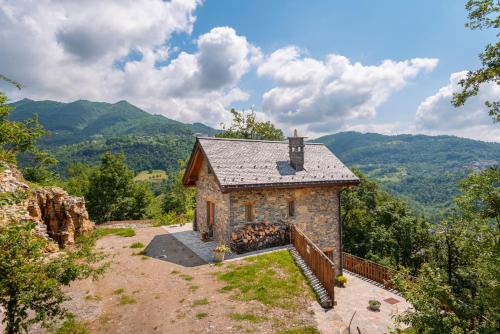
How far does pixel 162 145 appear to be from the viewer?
149 m

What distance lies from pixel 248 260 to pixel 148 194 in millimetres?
31918

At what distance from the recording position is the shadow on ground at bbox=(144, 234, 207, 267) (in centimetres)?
1341

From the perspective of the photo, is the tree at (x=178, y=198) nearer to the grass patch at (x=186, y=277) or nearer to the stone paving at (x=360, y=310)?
the stone paving at (x=360, y=310)

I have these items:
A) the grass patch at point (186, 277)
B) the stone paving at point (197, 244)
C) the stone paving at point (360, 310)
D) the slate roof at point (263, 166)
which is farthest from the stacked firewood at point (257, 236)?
the stone paving at point (360, 310)

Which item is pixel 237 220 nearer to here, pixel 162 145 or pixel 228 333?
pixel 228 333

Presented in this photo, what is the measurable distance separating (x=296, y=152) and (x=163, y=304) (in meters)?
11.0

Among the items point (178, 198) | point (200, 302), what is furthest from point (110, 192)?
point (200, 302)

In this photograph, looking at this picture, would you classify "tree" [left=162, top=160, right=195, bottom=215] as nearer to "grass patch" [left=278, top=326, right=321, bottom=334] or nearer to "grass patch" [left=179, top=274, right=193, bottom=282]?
"grass patch" [left=179, top=274, right=193, bottom=282]

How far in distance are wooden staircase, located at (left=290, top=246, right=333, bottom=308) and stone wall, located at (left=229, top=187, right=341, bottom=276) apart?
8.11ft

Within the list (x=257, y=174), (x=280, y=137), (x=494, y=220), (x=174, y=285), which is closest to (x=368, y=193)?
(x=280, y=137)

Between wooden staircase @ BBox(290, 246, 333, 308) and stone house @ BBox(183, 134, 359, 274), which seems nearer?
wooden staircase @ BBox(290, 246, 333, 308)

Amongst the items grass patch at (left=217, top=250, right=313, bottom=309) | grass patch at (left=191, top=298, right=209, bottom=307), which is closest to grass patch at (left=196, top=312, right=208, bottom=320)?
grass patch at (left=191, top=298, right=209, bottom=307)

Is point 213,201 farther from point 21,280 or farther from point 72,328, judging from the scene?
point 21,280

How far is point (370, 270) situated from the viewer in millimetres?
18156
